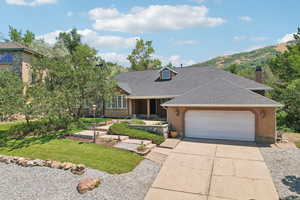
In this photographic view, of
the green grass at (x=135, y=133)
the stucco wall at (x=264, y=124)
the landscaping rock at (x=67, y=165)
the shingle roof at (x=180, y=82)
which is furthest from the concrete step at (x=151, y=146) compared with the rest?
the shingle roof at (x=180, y=82)

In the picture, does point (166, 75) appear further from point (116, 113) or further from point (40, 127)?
point (40, 127)

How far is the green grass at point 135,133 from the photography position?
11961 millimetres

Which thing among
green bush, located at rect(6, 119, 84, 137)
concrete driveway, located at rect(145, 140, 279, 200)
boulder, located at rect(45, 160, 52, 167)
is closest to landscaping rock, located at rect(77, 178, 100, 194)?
concrete driveway, located at rect(145, 140, 279, 200)

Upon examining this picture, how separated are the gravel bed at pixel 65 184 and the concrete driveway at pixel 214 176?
0.59 metres

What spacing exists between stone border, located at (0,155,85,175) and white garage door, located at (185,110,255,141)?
8.06 metres

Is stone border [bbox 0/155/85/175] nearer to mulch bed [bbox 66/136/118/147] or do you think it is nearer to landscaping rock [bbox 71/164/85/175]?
landscaping rock [bbox 71/164/85/175]

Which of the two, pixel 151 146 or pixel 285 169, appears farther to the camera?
pixel 151 146

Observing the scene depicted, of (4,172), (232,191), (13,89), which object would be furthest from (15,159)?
(232,191)

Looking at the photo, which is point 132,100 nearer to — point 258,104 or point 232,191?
point 258,104

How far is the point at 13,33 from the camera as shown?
127 ft

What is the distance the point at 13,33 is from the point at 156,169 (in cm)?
4586

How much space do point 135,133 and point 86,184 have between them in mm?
6158

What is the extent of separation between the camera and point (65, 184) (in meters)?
7.07

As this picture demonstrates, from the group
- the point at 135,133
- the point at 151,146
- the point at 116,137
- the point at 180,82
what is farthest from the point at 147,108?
the point at 151,146
